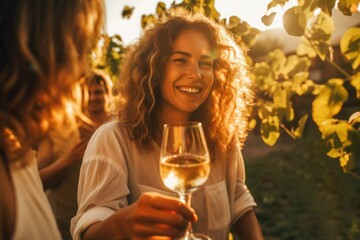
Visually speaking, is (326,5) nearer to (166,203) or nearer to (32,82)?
(166,203)

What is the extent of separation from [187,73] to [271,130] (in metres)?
0.66

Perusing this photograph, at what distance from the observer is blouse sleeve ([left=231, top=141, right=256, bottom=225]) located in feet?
7.27

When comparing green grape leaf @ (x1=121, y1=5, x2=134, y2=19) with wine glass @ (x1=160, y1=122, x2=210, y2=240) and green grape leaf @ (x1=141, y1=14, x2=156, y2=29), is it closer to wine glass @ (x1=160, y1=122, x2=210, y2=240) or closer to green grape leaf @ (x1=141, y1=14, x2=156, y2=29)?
green grape leaf @ (x1=141, y1=14, x2=156, y2=29)

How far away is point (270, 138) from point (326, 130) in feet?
1.87

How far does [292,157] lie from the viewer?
28.4 feet

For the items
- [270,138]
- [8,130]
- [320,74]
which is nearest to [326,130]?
[270,138]

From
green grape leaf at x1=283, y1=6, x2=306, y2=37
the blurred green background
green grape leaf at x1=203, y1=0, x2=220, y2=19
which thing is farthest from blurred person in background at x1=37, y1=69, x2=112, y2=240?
the blurred green background

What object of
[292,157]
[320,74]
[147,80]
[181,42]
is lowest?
[292,157]

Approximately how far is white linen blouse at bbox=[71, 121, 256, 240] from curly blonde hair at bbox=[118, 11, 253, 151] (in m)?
0.11

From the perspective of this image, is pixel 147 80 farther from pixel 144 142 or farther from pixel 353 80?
pixel 353 80

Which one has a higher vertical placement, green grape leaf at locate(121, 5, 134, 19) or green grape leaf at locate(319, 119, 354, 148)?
green grape leaf at locate(121, 5, 134, 19)

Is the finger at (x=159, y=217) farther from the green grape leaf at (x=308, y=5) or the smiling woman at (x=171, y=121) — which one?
the green grape leaf at (x=308, y=5)

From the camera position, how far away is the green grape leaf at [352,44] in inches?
62.6

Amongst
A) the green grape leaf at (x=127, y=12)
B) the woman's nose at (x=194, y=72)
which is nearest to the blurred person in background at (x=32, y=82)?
the woman's nose at (x=194, y=72)
